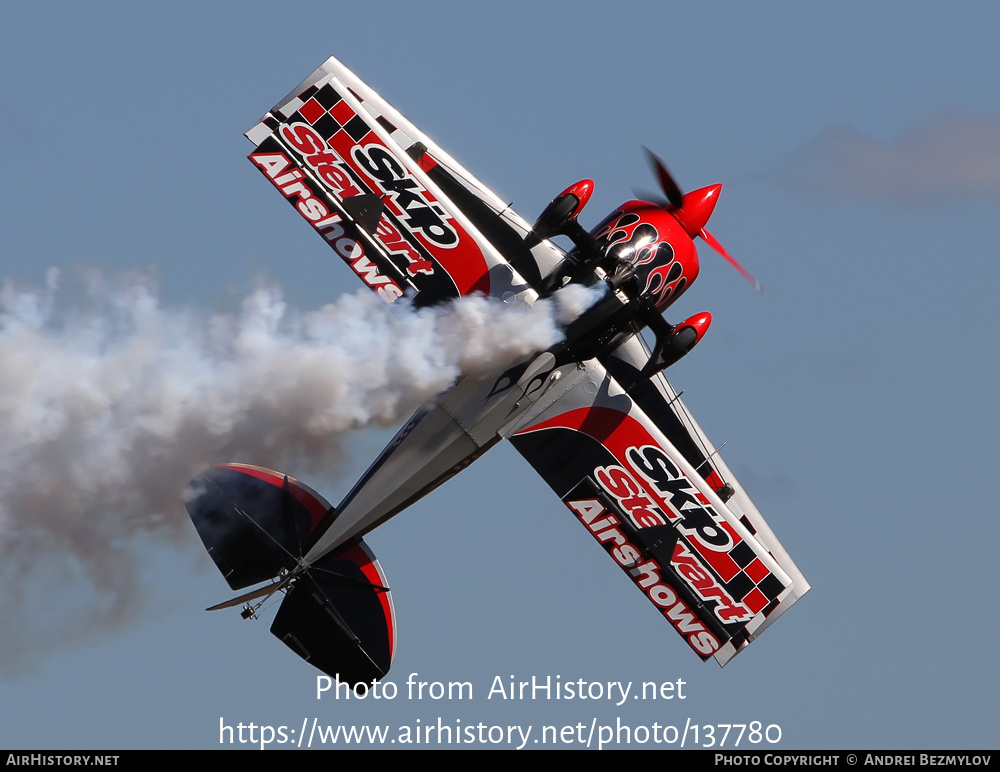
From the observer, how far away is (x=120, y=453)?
1049 inches

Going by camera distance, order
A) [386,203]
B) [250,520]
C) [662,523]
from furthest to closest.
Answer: [386,203] < [662,523] < [250,520]

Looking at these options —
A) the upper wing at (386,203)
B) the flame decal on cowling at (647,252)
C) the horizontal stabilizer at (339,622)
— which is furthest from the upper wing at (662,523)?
the horizontal stabilizer at (339,622)

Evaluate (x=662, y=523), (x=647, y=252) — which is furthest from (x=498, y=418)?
(x=647, y=252)

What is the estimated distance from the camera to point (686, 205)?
2853cm

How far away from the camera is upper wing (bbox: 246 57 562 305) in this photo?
2798 centimetres

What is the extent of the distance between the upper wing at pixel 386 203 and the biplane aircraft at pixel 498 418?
3 centimetres

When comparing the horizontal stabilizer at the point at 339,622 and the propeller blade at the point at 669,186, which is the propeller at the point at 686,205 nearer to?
the propeller blade at the point at 669,186

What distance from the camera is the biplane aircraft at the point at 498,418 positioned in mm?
27219

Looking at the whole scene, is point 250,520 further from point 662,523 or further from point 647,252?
point 647,252

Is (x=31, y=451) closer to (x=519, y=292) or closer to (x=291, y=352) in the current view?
(x=291, y=352)

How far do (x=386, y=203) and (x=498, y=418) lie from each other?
395cm

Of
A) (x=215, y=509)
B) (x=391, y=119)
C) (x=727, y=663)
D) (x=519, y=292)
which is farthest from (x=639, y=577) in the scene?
(x=391, y=119)

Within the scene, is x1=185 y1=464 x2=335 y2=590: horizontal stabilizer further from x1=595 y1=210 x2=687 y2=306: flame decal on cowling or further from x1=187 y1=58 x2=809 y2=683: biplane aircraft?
x1=595 y1=210 x2=687 y2=306: flame decal on cowling

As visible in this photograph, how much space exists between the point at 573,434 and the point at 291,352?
4.55 m
